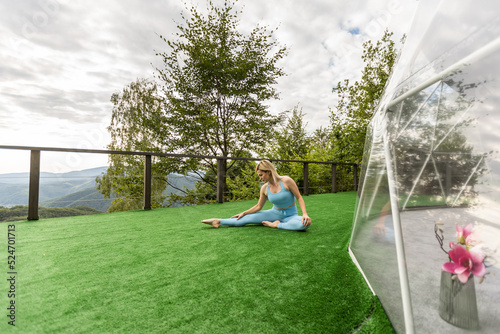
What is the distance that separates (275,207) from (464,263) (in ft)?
8.82

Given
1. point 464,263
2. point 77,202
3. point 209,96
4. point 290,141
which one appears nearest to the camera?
point 464,263

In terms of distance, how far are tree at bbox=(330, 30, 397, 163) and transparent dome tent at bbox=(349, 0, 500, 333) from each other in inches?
426

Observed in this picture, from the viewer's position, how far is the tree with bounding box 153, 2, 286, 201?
11930 millimetres

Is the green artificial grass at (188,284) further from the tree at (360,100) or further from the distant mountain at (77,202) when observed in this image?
the tree at (360,100)

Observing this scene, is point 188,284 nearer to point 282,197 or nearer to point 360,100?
point 282,197

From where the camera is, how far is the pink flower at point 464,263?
740 mm

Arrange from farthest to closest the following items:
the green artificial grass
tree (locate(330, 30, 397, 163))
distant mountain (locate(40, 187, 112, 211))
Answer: tree (locate(330, 30, 397, 163)) → distant mountain (locate(40, 187, 112, 211)) → the green artificial grass

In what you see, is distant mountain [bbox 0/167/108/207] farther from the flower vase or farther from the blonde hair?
the flower vase

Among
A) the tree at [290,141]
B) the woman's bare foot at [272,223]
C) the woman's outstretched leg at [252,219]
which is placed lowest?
the woman's bare foot at [272,223]

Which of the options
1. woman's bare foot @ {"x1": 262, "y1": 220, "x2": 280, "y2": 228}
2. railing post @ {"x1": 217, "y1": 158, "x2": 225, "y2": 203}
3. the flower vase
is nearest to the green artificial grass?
woman's bare foot @ {"x1": 262, "y1": 220, "x2": 280, "y2": 228}

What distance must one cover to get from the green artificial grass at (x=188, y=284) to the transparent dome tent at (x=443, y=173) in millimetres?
335

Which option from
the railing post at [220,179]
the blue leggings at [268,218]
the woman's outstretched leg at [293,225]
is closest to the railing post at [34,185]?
the blue leggings at [268,218]

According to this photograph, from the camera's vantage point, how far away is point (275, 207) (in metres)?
3.43

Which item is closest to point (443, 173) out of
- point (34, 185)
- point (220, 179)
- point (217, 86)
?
point (34, 185)
